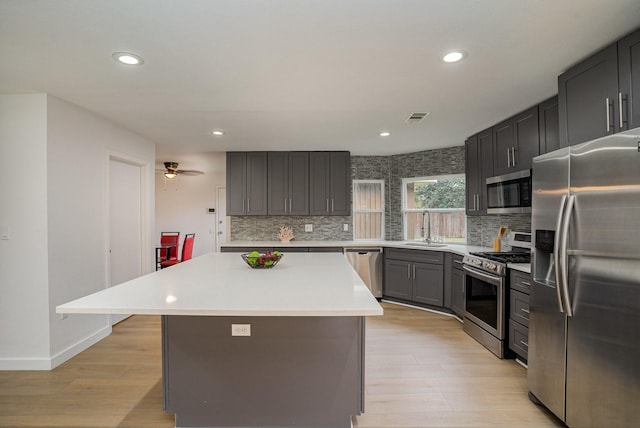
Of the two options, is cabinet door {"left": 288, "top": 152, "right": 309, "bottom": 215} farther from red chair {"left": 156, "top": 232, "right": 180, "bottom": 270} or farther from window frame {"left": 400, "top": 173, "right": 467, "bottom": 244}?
red chair {"left": 156, "top": 232, "right": 180, "bottom": 270}

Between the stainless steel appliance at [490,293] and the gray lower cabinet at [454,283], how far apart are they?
0.24 meters

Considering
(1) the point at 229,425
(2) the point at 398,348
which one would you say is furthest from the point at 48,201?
(2) the point at 398,348

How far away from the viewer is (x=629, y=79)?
1.73 meters

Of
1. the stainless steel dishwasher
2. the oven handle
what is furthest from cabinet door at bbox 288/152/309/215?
the oven handle

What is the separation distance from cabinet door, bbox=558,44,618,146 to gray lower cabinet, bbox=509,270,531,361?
1160mm

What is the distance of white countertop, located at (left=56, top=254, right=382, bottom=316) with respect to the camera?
1.40 metres

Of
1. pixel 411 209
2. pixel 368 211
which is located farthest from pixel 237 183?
pixel 411 209

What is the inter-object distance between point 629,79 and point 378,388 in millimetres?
2541

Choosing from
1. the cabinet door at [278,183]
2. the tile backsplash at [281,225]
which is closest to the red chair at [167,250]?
the tile backsplash at [281,225]

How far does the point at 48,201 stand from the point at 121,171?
3.91 ft

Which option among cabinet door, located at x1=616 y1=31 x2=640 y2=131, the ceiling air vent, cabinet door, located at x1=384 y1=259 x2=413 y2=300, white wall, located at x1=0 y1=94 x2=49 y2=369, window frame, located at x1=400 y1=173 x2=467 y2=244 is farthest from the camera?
window frame, located at x1=400 y1=173 x2=467 y2=244

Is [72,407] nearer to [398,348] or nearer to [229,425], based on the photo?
[229,425]

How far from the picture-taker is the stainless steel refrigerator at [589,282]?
1442 millimetres

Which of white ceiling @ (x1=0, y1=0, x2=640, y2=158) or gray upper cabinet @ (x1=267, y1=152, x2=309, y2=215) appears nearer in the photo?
white ceiling @ (x1=0, y1=0, x2=640, y2=158)
